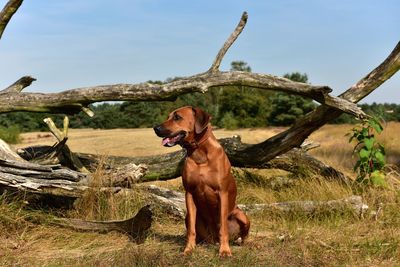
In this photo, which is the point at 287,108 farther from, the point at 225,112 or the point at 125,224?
the point at 125,224

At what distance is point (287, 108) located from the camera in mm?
40906

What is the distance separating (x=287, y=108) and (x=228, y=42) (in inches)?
1333

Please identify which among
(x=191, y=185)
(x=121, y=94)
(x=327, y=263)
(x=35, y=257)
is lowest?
(x=35, y=257)

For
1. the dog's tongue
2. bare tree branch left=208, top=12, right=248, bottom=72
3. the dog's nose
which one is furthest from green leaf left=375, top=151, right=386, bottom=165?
the dog's nose

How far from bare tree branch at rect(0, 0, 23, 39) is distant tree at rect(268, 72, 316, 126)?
32.6m

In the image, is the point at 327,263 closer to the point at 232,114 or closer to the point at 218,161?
the point at 218,161

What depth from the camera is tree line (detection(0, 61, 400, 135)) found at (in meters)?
40.8

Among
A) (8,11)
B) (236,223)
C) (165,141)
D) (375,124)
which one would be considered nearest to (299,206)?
(375,124)

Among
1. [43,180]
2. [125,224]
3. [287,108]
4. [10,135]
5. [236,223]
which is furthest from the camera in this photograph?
[287,108]

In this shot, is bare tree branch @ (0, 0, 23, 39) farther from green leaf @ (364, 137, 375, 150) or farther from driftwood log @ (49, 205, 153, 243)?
green leaf @ (364, 137, 375, 150)

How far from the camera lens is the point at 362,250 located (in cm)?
541

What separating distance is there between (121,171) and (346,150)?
10.5 m

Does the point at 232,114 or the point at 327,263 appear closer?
the point at 327,263

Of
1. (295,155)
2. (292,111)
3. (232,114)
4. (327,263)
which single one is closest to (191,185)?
(327,263)
